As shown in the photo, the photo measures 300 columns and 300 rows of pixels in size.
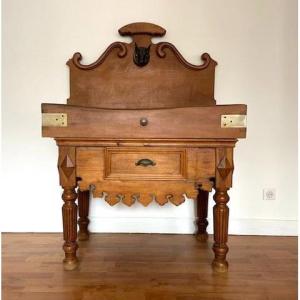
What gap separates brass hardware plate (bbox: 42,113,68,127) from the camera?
1220 millimetres

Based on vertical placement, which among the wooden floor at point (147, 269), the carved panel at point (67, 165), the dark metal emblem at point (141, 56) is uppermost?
the dark metal emblem at point (141, 56)

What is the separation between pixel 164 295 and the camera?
1094 mm

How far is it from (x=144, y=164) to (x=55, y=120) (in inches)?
16.4

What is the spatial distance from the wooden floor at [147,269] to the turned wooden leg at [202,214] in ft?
0.20

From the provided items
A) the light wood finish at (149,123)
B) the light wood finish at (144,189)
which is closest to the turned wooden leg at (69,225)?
the light wood finish at (144,189)

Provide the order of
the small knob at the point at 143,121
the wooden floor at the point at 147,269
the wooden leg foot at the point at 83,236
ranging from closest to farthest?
1. the wooden floor at the point at 147,269
2. the small knob at the point at 143,121
3. the wooden leg foot at the point at 83,236

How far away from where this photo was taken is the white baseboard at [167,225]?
1.78 m

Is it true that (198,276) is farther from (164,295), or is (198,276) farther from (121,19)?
(121,19)

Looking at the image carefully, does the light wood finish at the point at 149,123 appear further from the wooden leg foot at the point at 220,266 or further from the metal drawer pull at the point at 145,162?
the wooden leg foot at the point at 220,266

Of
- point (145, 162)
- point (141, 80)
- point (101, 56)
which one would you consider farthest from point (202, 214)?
point (101, 56)

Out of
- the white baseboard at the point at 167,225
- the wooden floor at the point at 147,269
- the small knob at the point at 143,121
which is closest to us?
the wooden floor at the point at 147,269

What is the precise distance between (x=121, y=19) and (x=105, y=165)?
974 mm

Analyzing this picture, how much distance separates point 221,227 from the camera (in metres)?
1.28

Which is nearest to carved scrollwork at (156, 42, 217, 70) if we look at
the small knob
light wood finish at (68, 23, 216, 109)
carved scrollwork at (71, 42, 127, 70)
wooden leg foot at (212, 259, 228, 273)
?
light wood finish at (68, 23, 216, 109)
